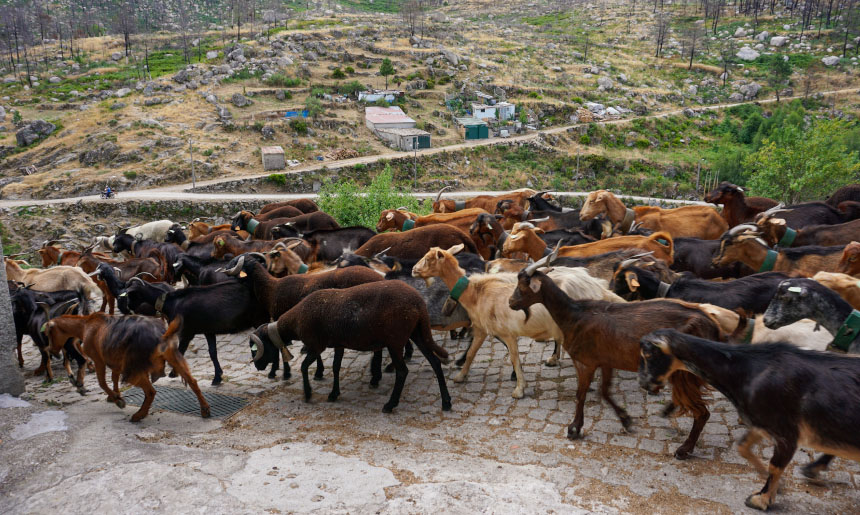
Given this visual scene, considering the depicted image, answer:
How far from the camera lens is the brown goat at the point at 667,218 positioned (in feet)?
41.7

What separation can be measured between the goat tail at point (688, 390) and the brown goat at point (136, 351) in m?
6.10

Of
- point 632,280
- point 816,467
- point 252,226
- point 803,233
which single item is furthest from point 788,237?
point 252,226

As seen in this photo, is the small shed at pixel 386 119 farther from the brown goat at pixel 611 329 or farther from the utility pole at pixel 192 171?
the brown goat at pixel 611 329

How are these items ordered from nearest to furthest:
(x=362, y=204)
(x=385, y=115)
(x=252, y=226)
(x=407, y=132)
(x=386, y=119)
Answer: (x=252, y=226) → (x=362, y=204) → (x=407, y=132) → (x=386, y=119) → (x=385, y=115)

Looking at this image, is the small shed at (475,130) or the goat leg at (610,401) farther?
the small shed at (475,130)

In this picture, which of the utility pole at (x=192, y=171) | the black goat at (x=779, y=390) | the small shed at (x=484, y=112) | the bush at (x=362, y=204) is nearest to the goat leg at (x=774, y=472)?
the black goat at (x=779, y=390)

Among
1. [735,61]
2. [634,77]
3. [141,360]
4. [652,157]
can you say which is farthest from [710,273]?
[735,61]

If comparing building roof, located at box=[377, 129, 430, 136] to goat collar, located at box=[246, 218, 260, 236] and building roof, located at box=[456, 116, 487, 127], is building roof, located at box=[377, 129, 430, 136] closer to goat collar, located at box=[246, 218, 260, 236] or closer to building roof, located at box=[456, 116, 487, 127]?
building roof, located at box=[456, 116, 487, 127]

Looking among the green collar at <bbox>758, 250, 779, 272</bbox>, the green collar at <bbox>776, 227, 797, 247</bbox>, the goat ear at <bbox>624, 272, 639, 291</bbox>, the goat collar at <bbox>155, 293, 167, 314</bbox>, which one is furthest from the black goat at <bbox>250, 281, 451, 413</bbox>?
the green collar at <bbox>776, 227, 797, 247</bbox>

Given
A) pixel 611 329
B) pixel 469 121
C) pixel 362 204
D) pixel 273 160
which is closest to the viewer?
pixel 611 329

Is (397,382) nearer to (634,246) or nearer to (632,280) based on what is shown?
(632,280)

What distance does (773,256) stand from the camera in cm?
902

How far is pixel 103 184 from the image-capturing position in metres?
35.8

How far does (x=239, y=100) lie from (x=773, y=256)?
45.3m
